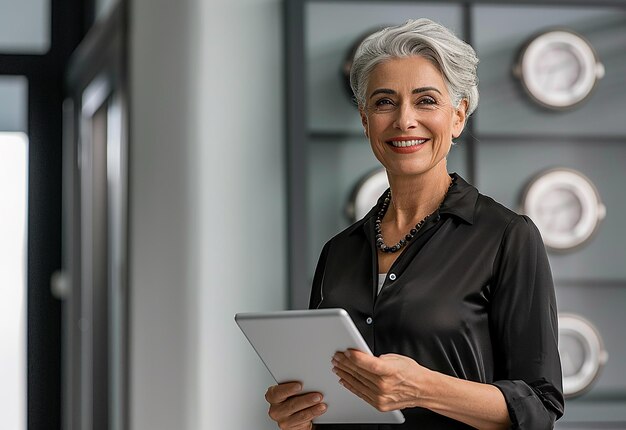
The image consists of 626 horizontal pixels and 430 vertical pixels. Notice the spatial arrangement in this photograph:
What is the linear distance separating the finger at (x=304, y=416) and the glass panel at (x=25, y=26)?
13.5 feet

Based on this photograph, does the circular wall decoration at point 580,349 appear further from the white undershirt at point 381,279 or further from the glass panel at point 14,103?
the glass panel at point 14,103

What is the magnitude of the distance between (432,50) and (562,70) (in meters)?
2.60

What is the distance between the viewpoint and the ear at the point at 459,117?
5.59 feet

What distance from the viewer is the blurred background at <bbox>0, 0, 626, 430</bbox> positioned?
3986mm

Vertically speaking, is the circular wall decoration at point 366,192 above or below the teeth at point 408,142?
above

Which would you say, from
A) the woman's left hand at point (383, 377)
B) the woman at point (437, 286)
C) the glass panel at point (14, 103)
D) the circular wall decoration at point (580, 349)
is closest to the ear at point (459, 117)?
the woman at point (437, 286)

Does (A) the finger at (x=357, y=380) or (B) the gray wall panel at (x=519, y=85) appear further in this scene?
(B) the gray wall panel at (x=519, y=85)

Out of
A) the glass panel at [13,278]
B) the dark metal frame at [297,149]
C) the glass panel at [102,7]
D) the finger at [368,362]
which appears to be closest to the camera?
the finger at [368,362]

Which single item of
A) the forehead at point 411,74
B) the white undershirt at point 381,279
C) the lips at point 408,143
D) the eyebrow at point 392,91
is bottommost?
the white undershirt at point 381,279

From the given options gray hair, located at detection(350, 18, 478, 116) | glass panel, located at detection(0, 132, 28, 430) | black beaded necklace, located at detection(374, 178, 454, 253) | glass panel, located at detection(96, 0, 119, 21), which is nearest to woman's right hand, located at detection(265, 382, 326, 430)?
black beaded necklace, located at detection(374, 178, 454, 253)

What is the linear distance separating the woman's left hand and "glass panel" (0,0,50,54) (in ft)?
13.9

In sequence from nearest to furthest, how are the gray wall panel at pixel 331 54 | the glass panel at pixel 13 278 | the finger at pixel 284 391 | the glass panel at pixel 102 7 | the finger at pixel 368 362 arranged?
the finger at pixel 368 362, the finger at pixel 284 391, the gray wall panel at pixel 331 54, the glass panel at pixel 102 7, the glass panel at pixel 13 278

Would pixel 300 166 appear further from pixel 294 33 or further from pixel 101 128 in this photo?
pixel 101 128

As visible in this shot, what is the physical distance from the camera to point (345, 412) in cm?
165
